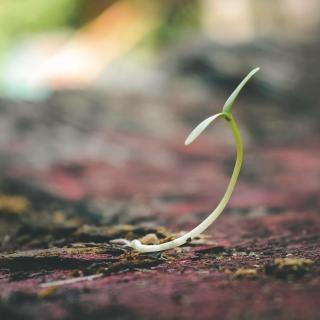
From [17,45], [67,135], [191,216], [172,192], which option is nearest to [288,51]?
[67,135]

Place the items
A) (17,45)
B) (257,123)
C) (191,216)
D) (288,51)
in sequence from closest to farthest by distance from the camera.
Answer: (191,216), (257,123), (288,51), (17,45)

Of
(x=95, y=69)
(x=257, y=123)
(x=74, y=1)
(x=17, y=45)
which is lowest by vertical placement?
(x=257, y=123)

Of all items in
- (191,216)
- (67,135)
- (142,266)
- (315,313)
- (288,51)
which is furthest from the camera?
(288,51)

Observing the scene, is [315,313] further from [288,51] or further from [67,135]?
[288,51]

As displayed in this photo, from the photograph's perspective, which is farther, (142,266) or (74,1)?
(74,1)

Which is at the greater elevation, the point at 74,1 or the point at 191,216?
the point at 74,1

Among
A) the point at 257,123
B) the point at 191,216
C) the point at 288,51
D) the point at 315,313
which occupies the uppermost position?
the point at 288,51

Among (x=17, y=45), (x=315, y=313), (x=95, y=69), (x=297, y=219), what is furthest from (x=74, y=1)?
(x=315, y=313)

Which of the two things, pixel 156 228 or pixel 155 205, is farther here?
pixel 155 205

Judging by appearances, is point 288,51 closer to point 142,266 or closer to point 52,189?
point 52,189
